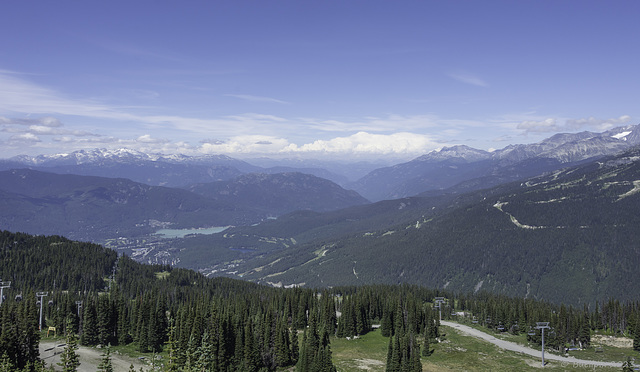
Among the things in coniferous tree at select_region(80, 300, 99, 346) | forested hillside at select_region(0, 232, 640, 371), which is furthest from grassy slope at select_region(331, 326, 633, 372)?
coniferous tree at select_region(80, 300, 99, 346)

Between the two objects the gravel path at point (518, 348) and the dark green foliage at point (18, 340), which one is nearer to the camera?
Result: the dark green foliage at point (18, 340)

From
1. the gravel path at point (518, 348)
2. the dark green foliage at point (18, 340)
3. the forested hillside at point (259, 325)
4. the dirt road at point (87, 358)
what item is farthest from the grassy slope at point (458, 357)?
the dark green foliage at point (18, 340)

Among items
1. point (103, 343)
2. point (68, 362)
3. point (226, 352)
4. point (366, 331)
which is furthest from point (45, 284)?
point (68, 362)

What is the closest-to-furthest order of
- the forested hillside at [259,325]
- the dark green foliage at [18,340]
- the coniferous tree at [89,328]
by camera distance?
the dark green foliage at [18,340] → the forested hillside at [259,325] → the coniferous tree at [89,328]

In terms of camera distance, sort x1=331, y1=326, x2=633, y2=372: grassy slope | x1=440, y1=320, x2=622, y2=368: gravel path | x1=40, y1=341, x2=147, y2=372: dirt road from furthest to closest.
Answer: x1=440, y1=320, x2=622, y2=368: gravel path < x1=331, y1=326, x2=633, y2=372: grassy slope < x1=40, y1=341, x2=147, y2=372: dirt road

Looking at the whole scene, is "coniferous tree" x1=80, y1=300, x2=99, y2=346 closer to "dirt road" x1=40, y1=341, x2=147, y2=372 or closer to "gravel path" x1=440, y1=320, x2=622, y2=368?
"dirt road" x1=40, y1=341, x2=147, y2=372

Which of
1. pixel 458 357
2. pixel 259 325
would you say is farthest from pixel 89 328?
pixel 458 357

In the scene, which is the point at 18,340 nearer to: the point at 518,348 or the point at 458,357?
the point at 458,357

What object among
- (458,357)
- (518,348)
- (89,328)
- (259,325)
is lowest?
(518,348)

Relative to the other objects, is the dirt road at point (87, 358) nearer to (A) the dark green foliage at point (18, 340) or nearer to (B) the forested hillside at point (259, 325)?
(B) the forested hillside at point (259, 325)
